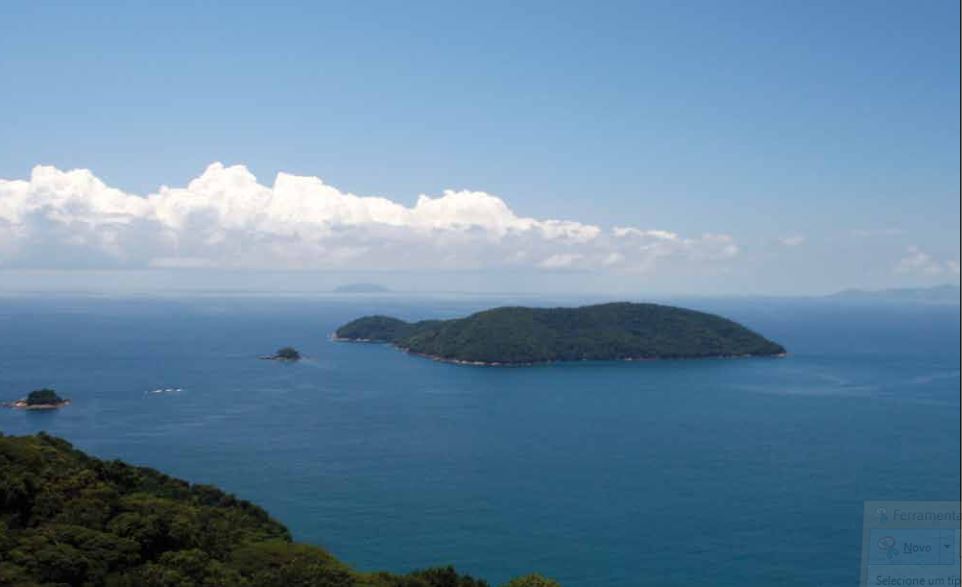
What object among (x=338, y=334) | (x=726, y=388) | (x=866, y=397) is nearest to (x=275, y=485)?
(x=726, y=388)

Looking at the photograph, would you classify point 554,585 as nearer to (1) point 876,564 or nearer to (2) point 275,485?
(1) point 876,564

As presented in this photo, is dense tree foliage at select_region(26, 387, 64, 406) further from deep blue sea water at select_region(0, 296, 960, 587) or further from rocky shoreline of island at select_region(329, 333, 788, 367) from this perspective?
rocky shoreline of island at select_region(329, 333, 788, 367)

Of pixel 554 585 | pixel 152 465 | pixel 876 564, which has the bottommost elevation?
pixel 152 465

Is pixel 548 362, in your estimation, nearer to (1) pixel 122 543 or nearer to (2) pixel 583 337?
(2) pixel 583 337

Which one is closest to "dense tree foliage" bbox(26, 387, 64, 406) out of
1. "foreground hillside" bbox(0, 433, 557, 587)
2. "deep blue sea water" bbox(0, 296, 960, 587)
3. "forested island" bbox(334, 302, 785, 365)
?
"deep blue sea water" bbox(0, 296, 960, 587)

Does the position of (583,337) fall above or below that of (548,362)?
above

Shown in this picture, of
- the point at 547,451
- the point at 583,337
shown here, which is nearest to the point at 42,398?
the point at 547,451

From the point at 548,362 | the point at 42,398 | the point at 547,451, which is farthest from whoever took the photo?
the point at 548,362
